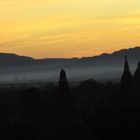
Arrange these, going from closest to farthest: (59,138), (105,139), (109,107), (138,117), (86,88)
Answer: (59,138) < (105,139) < (138,117) < (109,107) < (86,88)

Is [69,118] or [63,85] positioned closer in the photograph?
[69,118]

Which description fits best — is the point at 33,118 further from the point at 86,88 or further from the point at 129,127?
the point at 86,88

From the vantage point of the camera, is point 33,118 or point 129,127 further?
point 33,118

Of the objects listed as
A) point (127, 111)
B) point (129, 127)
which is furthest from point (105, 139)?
point (127, 111)

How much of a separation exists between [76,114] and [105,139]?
8.29m

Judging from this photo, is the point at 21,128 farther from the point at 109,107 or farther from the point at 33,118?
the point at 109,107

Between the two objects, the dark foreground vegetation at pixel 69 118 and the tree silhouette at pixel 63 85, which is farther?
the tree silhouette at pixel 63 85

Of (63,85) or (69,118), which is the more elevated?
(63,85)

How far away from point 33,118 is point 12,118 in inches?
153

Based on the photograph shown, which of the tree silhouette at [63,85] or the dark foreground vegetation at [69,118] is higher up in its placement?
the tree silhouette at [63,85]

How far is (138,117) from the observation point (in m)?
43.7

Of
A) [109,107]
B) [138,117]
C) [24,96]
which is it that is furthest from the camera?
[24,96]

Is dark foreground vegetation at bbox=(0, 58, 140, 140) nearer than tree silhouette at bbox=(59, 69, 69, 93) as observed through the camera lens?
Yes

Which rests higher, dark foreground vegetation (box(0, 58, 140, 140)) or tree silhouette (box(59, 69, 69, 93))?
tree silhouette (box(59, 69, 69, 93))
